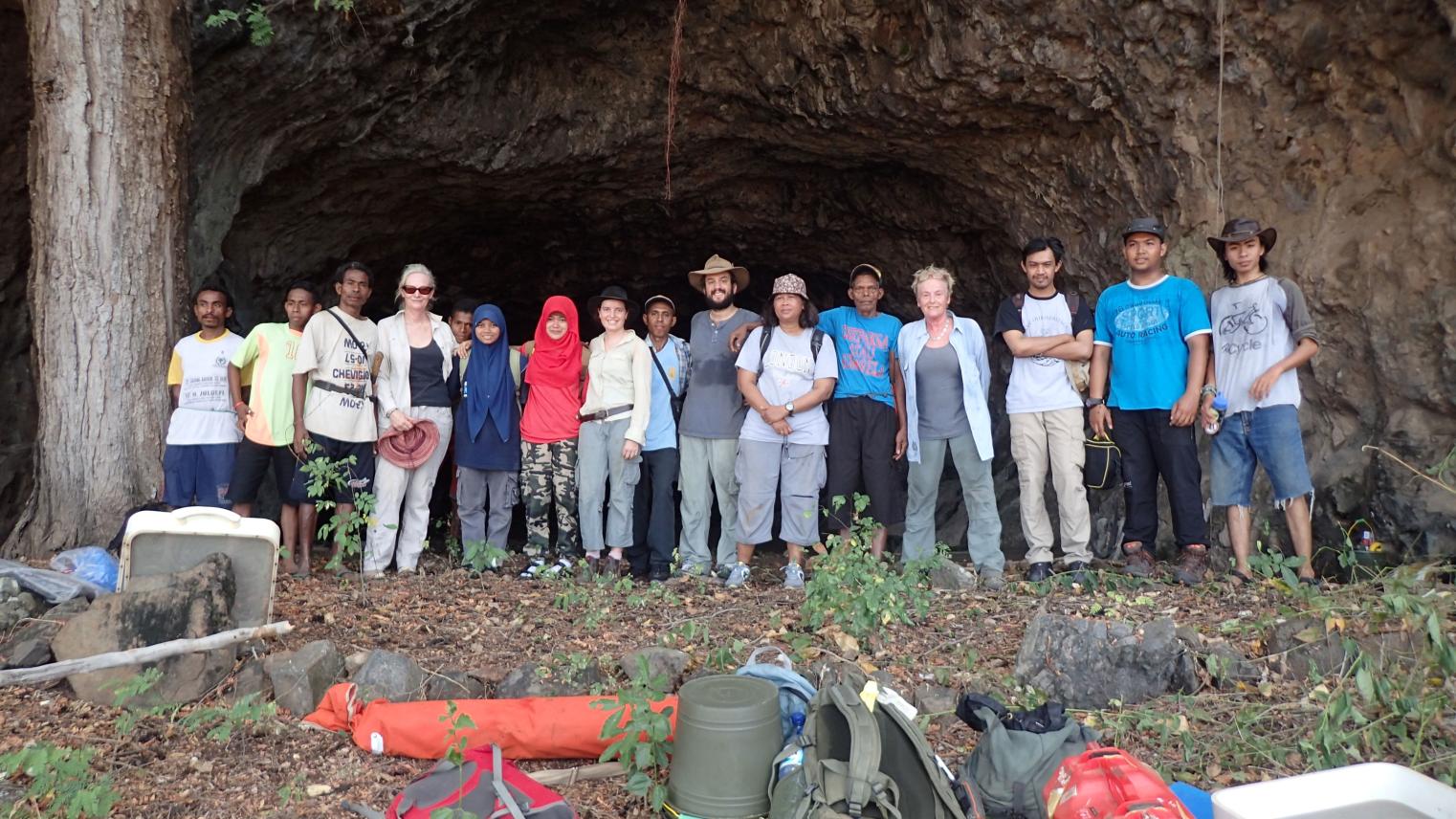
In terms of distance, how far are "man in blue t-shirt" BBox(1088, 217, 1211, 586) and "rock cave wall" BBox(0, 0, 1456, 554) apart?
45.0 inches

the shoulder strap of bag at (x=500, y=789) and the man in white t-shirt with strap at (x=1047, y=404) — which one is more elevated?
the man in white t-shirt with strap at (x=1047, y=404)

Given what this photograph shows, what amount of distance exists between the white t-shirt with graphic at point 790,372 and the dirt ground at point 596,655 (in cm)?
90

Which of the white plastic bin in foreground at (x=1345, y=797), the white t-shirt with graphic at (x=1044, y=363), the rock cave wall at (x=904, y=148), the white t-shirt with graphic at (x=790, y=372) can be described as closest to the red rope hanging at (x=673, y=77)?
the rock cave wall at (x=904, y=148)

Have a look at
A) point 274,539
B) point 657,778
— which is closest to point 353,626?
point 274,539

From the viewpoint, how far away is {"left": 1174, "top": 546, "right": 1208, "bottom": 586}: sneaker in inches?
192

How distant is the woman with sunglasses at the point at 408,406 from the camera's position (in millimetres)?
5492

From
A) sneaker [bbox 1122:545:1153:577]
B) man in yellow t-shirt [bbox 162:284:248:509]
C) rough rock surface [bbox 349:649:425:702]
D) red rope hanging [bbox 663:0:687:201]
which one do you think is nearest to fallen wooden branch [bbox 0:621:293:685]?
rough rock surface [bbox 349:649:425:702]

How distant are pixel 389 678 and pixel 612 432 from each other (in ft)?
7.96

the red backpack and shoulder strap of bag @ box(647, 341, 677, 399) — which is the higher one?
shoulder strap of bag @ box(647, 341, 677, 399)

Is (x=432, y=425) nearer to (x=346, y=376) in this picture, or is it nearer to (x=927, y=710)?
(x=346, y=376)

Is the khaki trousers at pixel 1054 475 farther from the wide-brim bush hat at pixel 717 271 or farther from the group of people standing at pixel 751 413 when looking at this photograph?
the wide-brim bush hat at pixel 717 271

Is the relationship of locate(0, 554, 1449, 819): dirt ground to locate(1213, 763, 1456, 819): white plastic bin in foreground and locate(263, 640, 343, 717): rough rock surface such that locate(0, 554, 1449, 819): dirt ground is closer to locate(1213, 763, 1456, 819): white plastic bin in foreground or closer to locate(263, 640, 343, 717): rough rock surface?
locate(263, 640, 343, 717): rough rock surface

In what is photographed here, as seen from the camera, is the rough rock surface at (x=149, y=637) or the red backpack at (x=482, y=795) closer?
the red backpack at (x=482, y=795)

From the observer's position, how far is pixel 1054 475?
5.24 metres
